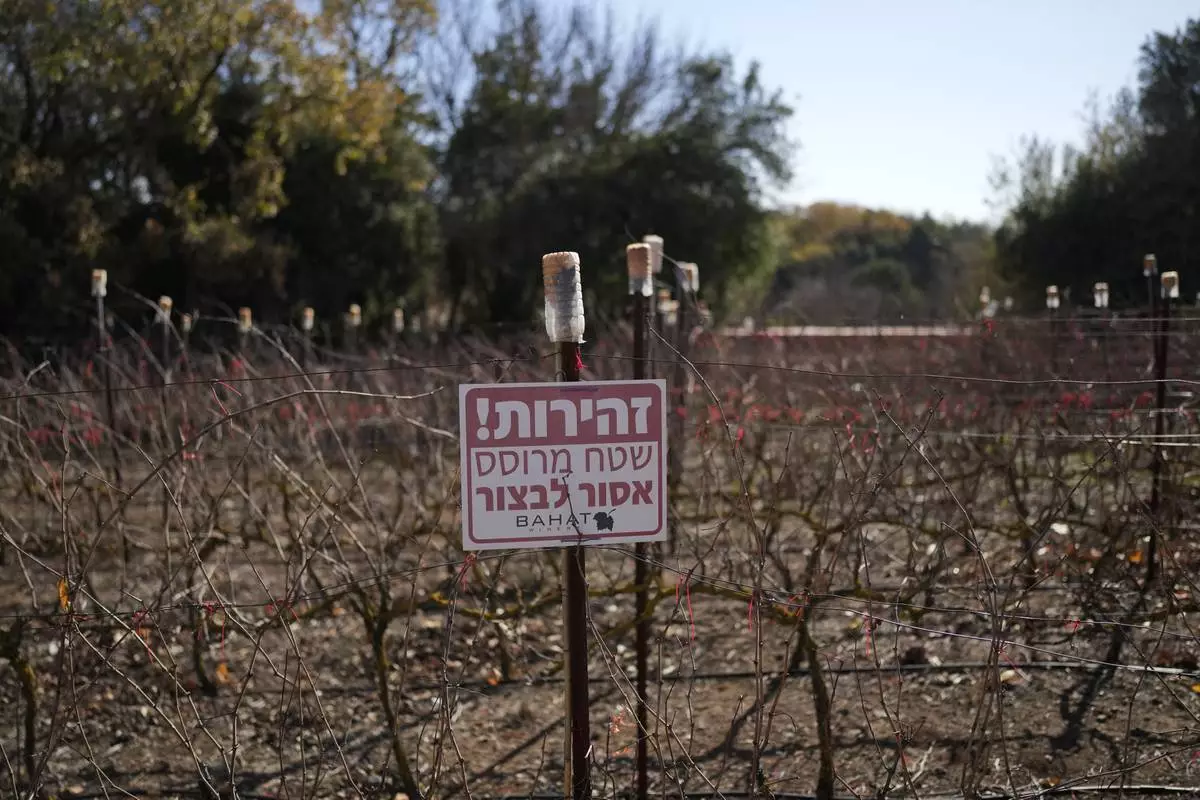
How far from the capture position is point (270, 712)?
4.20 metres

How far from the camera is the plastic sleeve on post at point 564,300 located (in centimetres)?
208

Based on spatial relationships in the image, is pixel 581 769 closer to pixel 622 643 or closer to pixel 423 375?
pixel 622 643

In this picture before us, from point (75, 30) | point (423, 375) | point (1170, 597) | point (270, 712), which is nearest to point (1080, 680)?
point (1170, 597)

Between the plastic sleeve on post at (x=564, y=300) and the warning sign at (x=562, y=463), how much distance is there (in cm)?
13

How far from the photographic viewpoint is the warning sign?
2008 millimetres

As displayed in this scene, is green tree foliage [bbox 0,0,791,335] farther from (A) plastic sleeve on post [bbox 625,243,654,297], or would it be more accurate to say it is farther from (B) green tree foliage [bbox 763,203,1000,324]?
(A) plastic sleeve on post [bbox 625,243,654,297]

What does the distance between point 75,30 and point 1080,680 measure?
1390 cm

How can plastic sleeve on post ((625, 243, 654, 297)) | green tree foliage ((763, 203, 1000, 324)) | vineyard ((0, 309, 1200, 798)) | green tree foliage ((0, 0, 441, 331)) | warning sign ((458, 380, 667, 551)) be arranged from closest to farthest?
warning sign ((458, 380, 667, 551)) → vineyard ((0, 309, 1200, 798)) → plastic sleeve on post ((625, 243, 654, 297)) → green tree foliage ((0, 0, 441, 331)) → green tree foliage ((763, 203, 1000, 324))

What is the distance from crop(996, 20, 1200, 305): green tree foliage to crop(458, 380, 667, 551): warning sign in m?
16.7

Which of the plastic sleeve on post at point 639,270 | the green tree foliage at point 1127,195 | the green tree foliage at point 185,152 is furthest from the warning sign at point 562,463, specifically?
the green tree foliage at point 1127,195

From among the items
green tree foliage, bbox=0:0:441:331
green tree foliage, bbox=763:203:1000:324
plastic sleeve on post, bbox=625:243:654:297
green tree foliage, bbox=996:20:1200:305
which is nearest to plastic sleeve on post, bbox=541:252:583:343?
plastic sleeve on post, bbox=625:243:654:297

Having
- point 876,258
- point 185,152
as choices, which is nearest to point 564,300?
point 185,152

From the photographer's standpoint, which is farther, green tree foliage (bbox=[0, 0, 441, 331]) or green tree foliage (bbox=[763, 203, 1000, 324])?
green tree foliage (bbox=[763, 203, 1000, 324])

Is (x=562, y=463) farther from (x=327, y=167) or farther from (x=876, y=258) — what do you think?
(x=876, y=258)
